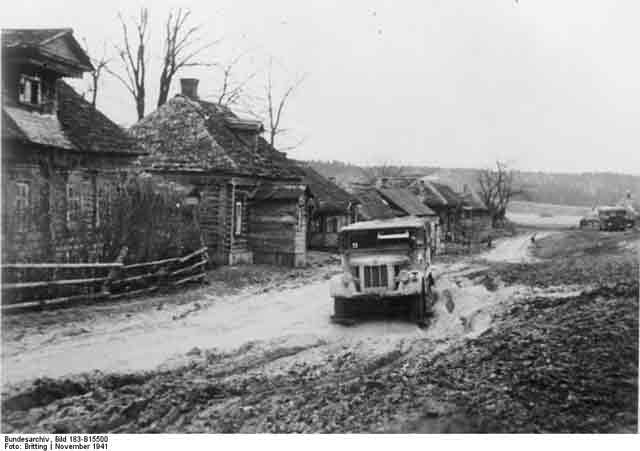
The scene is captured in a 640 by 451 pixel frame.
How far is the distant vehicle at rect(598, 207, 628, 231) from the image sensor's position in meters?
38.8

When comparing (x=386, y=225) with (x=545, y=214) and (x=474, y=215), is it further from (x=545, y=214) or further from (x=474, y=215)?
(x=545, y=214)

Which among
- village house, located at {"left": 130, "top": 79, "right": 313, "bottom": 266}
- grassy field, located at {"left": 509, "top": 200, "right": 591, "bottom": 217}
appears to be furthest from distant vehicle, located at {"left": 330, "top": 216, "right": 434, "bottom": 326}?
grassy field, located at {"left": 509, "top": 200, "right": 591, "bottom": 217}

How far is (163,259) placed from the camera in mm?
15711

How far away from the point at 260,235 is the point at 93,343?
46.3 ft

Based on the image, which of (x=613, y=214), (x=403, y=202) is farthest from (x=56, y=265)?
(x=613, y=214)

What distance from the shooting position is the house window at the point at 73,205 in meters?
16.1

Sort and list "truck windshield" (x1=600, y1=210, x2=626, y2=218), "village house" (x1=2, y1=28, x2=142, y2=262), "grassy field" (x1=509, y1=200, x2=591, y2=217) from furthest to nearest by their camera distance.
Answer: "grassy field" (x1=509, y1=200, x2=591, y2=217), "truck windshield" (x1=600, y1=210, x2=626, y2=218), "village house" (x1=2, y1=28, x2=142, y2=262)

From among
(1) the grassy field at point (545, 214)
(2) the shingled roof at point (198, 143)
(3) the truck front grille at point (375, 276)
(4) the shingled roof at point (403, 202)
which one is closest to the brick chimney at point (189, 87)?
(2) the shingled roof at point (198, 143)

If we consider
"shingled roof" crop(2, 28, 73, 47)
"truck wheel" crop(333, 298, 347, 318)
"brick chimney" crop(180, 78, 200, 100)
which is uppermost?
"brick chimney" crop(180, 78, 200, 100)

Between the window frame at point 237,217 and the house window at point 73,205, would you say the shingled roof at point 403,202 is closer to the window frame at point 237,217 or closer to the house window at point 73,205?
the window frame at point 237,217

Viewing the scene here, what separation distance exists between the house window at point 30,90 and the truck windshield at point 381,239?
915 cm

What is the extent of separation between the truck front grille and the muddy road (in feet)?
2.99

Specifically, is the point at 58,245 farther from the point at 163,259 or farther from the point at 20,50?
the point at 20,50

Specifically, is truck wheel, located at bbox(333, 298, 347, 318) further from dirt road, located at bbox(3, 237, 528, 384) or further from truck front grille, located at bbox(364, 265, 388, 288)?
truck front grille, located at bbox(364, 265, 388, 288)
